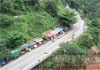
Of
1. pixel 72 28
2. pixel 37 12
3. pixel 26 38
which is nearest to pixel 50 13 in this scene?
pixel 37 12

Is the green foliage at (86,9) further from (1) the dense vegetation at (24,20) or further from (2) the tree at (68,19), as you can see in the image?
(2) the tree at (68,19)

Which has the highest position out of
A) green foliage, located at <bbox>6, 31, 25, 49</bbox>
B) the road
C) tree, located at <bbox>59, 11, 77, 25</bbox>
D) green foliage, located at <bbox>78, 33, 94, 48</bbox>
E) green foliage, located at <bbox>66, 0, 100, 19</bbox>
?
green foliage, located at <bbox>66, 0, 100, 19</bbox>

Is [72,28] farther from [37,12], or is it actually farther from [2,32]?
[2,32]

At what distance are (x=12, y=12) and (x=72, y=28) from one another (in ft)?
48.2


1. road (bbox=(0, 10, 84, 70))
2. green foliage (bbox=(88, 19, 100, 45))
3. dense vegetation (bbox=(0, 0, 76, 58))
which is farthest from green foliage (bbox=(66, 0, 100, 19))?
road (bbox=(0, 10, 84, 70))

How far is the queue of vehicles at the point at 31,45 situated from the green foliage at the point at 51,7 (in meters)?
4.67

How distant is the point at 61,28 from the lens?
29.2m

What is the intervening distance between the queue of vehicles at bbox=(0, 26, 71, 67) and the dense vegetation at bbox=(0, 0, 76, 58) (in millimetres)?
870

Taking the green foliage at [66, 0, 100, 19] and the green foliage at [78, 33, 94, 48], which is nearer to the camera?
the green foliage at [78, 33, 94, 48]

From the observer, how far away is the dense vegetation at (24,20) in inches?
794

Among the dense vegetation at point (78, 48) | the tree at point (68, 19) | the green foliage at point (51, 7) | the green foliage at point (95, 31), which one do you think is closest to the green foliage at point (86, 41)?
the dense vegetation at point (78, 48)

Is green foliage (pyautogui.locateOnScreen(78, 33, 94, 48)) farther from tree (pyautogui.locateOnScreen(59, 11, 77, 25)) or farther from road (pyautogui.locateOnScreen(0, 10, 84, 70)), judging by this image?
tree (pyautogui.locateOnScreen(59, 11, 77, 25))

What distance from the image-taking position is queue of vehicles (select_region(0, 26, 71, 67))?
758 inches

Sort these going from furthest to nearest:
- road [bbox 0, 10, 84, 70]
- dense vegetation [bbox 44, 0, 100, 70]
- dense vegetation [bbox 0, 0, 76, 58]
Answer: dense vegetation [bbox 0, 0, 76, 58] → dense vegetation [bbox 44, 0, 100, 70] → road [bbox 0, 10, 84, 70]
